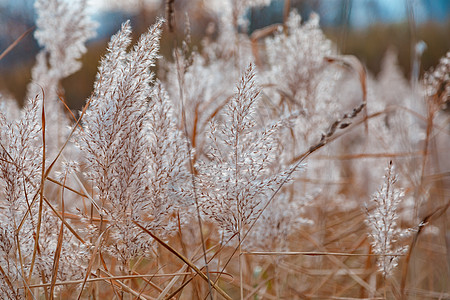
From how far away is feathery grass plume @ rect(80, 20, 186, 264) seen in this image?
0.64 meters

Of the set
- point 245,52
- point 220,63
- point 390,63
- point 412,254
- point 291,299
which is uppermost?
point 390,63

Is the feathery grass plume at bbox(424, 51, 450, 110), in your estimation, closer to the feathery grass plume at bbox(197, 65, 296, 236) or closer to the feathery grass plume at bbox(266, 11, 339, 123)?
the feathery grass plume at bbox(266, 11, 339, 123)

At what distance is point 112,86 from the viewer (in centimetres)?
67

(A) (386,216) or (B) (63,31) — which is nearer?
(A) (386,216)

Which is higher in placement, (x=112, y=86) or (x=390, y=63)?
(x=390, y=63)

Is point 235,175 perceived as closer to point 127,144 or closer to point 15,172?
point 127,144

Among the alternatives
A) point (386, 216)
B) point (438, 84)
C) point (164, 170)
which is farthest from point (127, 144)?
point (438, 84)

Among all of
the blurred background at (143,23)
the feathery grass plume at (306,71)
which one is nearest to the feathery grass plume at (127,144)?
the blurred background at (143,23)

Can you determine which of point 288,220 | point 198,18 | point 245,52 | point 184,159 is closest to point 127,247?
point 184,159

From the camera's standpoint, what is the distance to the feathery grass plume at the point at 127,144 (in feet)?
2.09

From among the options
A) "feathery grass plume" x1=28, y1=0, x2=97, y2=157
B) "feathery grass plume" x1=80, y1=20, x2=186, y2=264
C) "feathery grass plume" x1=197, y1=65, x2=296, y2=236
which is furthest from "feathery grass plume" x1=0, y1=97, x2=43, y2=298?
"feathery grass plume" x1=28, y1=0, x2=97, y2=157

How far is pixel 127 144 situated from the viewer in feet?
2.14

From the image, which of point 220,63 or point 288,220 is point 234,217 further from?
point 220,63

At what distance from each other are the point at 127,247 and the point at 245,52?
1.64 metres
